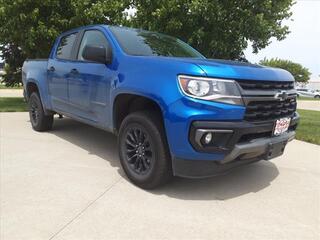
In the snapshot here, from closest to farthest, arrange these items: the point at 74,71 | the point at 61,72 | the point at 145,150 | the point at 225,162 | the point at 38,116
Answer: the point at 225,162 < the point at 145,150 < the point at 74,71 < the point at 61,72 < the point at 38,116

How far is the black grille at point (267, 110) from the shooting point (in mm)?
3895

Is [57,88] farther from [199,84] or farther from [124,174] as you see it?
[199,84]

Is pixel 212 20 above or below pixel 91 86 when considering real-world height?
above

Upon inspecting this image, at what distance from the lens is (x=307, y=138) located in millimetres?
7750

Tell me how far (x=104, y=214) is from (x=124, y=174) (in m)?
1.25

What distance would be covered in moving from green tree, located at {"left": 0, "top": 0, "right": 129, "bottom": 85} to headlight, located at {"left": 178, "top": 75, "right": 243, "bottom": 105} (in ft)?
27.1

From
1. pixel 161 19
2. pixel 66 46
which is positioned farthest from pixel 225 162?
pixel 161 19

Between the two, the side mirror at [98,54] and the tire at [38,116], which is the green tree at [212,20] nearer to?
the tire at [38,116]

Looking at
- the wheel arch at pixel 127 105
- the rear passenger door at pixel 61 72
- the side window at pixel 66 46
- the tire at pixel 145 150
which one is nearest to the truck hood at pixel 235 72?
the wheel arch at pixel 127 105

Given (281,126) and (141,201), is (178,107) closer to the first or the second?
(141,201)

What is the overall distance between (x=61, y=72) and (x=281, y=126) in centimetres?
346

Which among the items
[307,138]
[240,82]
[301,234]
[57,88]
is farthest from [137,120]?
[307,138]

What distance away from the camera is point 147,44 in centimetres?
520

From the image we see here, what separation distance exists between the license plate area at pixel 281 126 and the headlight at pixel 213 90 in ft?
2.26
